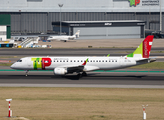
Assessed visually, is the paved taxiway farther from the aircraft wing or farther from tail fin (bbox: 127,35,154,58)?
tail fin (bbox: 127,35,154,58)

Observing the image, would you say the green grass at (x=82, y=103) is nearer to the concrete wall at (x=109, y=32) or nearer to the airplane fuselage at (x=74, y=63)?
the airplane fuselage at (x=74, y=63)

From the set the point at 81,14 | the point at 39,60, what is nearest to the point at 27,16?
the point at 81,14

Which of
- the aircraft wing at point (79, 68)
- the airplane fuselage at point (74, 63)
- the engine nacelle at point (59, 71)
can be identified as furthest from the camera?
the airplane fuselage at point (74, 63)

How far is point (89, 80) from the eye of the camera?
143 feet

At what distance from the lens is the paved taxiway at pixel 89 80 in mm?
39281

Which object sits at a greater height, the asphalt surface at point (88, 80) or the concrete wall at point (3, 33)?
the concrete wall at point (3, 33)

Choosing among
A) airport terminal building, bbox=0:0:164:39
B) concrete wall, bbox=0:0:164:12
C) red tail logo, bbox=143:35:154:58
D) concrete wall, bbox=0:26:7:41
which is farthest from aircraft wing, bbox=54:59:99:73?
concrete wall, bbox=0:0:164:12

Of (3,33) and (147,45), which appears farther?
(3,33)

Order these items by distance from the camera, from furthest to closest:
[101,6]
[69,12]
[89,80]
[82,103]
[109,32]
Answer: [101,6] → [69,12] → [109,32] → [89,80] → [82,103]

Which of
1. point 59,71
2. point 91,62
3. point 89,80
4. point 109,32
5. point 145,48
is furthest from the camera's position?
point 109,32

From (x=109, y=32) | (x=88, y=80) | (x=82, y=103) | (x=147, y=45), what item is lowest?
(x=82, y=103)

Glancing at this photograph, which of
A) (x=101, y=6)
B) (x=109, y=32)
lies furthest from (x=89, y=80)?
(x=101, y=6)

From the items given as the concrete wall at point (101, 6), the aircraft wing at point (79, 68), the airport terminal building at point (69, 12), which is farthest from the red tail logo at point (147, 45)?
the concrete wall at point (101, 6)

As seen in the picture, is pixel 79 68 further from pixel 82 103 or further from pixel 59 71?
pixel 82 103
